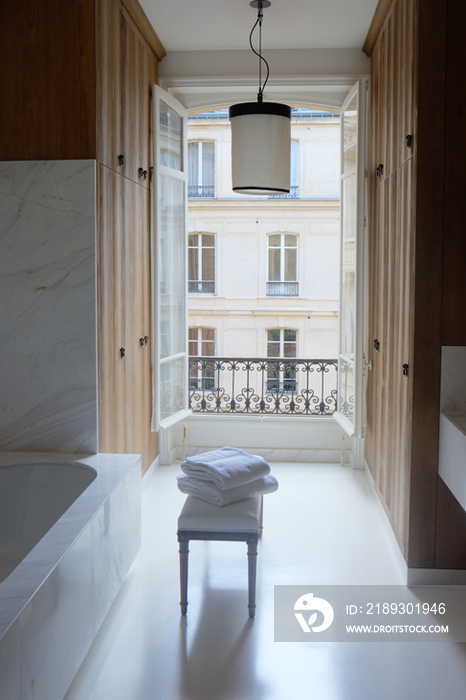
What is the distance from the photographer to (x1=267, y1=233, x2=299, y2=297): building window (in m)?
12.5

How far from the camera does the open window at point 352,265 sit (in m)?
3.72

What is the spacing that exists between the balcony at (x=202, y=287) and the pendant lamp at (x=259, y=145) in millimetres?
9988

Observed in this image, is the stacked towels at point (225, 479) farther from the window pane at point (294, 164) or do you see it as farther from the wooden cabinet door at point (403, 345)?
the window pane at point (294, 164)

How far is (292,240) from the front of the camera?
1251 cm

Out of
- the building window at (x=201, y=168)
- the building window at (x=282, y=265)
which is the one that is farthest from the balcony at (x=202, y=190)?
the building window at (x=282, y=265)

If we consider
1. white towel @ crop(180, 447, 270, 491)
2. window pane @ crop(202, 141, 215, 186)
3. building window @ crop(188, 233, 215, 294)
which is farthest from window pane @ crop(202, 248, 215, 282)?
white towel @ crop(180, 447, 270, 491)

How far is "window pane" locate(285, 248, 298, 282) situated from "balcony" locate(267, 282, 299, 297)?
0.39 ft

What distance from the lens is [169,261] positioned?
3.99 metres

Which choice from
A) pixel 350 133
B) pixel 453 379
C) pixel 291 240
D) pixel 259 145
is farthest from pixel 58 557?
pixel 291 240

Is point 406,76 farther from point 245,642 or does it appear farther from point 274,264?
point 274,264

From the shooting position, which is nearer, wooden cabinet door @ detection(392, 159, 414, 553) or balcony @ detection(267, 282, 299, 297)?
wooden cabinet door @ detection(392, 159, 414, 553)

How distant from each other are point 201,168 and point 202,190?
47 cm

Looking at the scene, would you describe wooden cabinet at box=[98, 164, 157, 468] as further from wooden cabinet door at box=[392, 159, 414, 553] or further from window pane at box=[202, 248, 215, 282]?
window pane at box=[202, 248, 215, 282]

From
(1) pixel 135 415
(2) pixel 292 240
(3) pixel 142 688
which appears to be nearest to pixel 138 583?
(3) pixel 142 688
